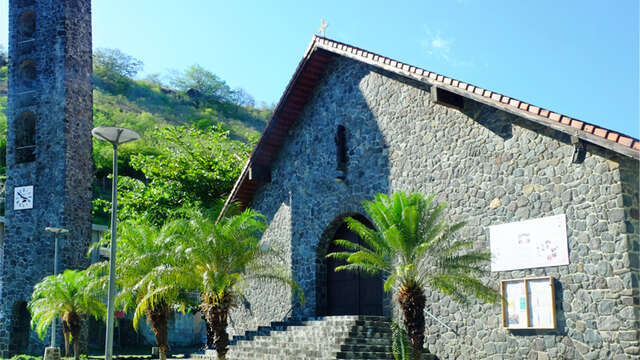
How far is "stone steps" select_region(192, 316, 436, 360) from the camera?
1603 centimetres

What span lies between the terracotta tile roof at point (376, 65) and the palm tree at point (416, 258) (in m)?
2.94

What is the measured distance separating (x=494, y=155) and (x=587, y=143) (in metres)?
2.52

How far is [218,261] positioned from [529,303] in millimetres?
7731

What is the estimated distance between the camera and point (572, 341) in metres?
13.8

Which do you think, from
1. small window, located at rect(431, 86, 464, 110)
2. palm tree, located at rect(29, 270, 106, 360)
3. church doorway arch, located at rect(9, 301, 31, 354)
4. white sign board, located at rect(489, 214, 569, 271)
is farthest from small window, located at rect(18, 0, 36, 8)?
white sign board, located at rect(489, 214, 569, 271)

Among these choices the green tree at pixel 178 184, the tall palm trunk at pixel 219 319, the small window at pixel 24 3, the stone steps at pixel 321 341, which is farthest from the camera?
the small window at pixel 24 3

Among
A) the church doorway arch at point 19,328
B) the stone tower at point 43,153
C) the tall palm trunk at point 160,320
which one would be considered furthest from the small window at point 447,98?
the church doorway arch at point 19,328

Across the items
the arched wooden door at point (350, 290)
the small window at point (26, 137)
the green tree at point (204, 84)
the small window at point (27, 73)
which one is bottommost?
the arched wooden door at point (350, 290)

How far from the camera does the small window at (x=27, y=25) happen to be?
31812mm

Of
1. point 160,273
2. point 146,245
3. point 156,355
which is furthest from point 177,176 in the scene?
point 160,273

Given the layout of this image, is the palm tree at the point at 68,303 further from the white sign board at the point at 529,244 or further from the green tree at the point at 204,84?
the green tree at the point at 204,84

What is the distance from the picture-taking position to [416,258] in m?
14.3

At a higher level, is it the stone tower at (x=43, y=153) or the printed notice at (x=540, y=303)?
the stone tower at (x=43, y=153)

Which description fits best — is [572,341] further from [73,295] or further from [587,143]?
[73,295]
